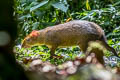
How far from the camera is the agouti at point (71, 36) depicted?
21.5ft

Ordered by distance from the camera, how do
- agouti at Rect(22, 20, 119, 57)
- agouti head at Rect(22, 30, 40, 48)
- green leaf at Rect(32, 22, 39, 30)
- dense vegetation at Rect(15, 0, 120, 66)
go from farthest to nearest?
green leaf at Rect(32, 22, 39, 30), dense vegetation at Rect(15, 0, 120, 66), agouti head at Rect(22, 30, 40, 48), agouti at Rect(22, 20, 119, 57)

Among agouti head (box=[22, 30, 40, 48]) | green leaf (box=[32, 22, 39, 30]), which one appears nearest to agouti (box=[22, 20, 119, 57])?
agouti head (box=[22, 30, 40, 48])

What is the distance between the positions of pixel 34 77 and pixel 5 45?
280mm

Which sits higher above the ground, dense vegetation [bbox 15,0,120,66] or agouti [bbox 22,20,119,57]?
agouti [bbox 22,20,119,57]

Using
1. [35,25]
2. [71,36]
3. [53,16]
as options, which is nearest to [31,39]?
[71,36]

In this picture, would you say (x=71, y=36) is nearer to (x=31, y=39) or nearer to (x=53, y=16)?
(x=31, y=39)

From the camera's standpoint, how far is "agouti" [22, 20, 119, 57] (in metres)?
6.56

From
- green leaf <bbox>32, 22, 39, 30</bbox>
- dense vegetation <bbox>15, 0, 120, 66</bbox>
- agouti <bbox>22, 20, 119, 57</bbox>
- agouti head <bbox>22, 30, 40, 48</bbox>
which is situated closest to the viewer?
agouti <bbox>22, 20, 119, 57</bbox>

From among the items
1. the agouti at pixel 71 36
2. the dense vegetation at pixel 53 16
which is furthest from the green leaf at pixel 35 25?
the agouti at pixel 71 36

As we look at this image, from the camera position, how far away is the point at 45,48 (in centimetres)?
870

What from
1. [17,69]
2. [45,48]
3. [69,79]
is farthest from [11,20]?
[45,48]

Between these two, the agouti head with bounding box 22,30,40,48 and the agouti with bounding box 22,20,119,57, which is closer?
the agouti with bounding box 22,20,119,57

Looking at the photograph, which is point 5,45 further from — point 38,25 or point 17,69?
point 38,25

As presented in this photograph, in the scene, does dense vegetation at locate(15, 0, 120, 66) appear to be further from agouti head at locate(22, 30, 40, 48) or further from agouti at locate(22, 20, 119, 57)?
agouti at locate(22, 20, 119, 57)
